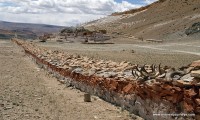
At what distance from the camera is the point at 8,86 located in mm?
12883

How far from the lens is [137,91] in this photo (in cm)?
860

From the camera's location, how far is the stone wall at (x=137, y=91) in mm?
6773

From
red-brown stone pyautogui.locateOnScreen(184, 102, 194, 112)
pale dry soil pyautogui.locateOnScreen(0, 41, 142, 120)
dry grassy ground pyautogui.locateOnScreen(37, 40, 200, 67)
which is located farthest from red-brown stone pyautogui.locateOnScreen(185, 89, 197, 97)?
dry grassy ground pyautogui.locateOnScreen(37, 40, 200, 67)

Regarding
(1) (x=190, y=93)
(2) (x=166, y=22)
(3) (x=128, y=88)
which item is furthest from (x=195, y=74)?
(2) (x=166, y=22)

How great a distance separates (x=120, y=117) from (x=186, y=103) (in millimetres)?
2249

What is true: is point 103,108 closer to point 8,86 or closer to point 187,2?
point 8,86

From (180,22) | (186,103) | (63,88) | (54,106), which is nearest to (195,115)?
(186,103)

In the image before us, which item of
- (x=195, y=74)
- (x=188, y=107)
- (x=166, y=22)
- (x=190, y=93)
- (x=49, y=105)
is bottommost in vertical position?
(x=49, y=105)

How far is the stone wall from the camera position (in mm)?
6773

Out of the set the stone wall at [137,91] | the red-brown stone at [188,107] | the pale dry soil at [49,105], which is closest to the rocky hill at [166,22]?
the stone wall at [137,91]

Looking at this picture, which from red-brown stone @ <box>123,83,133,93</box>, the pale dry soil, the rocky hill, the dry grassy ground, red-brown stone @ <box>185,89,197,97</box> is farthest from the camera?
the rocky hill

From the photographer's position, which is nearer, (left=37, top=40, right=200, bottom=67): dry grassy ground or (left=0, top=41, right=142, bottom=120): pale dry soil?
(left=0, top=41, right=142, bottom=120): pale dry soil

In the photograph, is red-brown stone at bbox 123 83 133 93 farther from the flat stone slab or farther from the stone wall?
the flat stone slab

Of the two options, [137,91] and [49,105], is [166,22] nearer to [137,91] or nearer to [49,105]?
[49,105]
